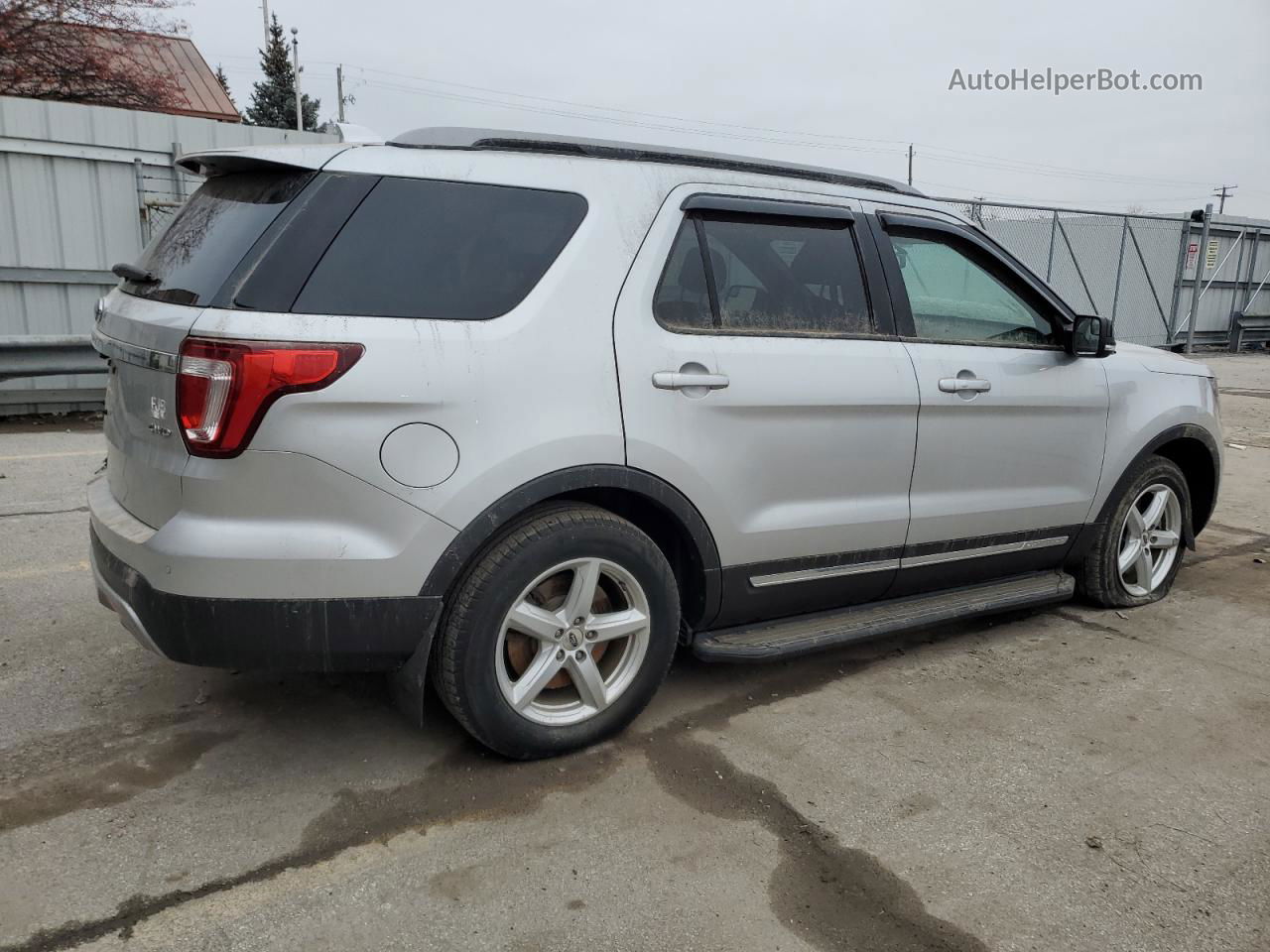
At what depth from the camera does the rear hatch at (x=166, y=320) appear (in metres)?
2.57

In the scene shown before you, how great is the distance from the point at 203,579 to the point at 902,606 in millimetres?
2531

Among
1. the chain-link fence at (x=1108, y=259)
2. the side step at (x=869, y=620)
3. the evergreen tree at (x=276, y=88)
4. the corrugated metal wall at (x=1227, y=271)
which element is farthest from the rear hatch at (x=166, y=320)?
the evergreen tree at (x=276, y=88)

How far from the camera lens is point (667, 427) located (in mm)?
3027

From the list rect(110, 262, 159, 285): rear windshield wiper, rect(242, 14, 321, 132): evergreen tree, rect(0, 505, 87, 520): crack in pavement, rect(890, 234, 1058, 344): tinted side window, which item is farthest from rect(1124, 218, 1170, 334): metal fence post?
rect(242, 14, 321, 132): evergreen tree

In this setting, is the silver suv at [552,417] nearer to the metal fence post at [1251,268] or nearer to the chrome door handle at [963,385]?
the chrome door handle at [963,385]

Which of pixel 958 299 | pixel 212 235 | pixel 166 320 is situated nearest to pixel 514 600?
pixel 166 320

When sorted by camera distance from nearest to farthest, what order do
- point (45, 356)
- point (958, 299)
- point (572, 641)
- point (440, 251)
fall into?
point (440, 251), point (572, 641), point (958, 299), point (45, 356)

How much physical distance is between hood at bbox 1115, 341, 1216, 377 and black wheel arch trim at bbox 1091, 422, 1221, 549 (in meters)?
0.27

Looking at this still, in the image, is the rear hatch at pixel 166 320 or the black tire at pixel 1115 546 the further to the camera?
the black tire at pixel 1115 546

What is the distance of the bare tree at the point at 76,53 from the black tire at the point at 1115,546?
1997cm

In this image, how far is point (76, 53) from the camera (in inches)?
715

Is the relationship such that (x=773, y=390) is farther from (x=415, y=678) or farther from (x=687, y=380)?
(x=415, y=678)

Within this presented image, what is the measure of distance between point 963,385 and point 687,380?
127cm

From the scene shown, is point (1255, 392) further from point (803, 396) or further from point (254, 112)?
point (254, 112)
